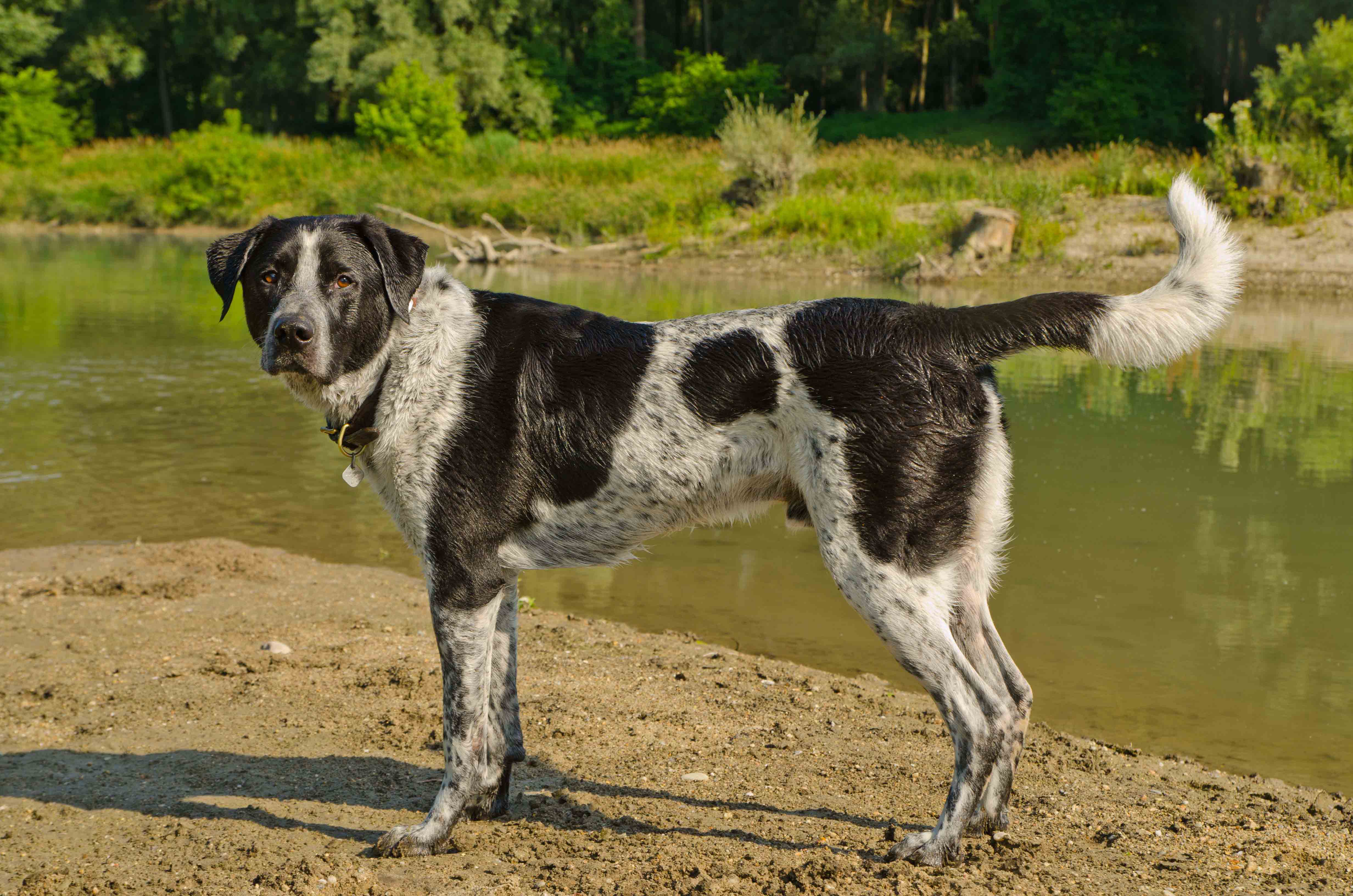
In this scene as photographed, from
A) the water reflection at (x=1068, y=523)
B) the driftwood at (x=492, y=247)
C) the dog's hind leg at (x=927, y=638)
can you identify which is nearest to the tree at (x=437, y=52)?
the driftwood at (x=492, y=247)

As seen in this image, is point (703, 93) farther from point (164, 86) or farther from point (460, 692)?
point (460, 692)

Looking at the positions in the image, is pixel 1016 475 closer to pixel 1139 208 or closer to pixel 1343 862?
pixel 1343 862

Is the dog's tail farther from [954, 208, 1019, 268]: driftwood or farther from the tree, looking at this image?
the tree

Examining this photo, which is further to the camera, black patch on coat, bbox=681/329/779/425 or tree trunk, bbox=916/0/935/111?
tree trunk, bbox=916/0/935/111

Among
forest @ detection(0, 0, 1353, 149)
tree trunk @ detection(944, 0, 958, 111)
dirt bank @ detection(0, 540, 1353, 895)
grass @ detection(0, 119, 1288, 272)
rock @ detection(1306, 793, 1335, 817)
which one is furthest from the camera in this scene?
tree trunk @ detection(944, 0, 958, 111)

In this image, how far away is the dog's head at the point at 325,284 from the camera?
12.2 feet

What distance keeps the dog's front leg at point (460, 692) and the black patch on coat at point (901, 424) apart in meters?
1.21

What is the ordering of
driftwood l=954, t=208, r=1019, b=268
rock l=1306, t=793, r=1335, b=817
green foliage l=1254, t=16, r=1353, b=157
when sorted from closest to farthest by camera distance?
rock l=1306, t=793, r=1335, b=817 < driftwood l=954, t=208, r=1019, b=268 < green foliage l=1254, t=16, r=1353, b=157

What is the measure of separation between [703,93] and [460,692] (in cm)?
4636

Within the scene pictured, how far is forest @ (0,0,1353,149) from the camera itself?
38.4 meters

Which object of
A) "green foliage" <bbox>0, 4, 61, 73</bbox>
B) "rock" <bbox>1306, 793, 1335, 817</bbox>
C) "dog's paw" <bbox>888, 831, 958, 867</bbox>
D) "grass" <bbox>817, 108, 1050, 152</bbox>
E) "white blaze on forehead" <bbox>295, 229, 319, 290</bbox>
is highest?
"green foliage" <bbox>0, 4, 61, 73</bbox>

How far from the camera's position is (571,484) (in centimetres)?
379

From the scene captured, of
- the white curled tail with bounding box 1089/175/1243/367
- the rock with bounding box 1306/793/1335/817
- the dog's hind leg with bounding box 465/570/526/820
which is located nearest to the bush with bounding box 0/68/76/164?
the dog's hind leg with bounding box 465/570/526/820

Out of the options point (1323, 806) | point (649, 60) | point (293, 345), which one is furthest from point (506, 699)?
point (649, 60)
